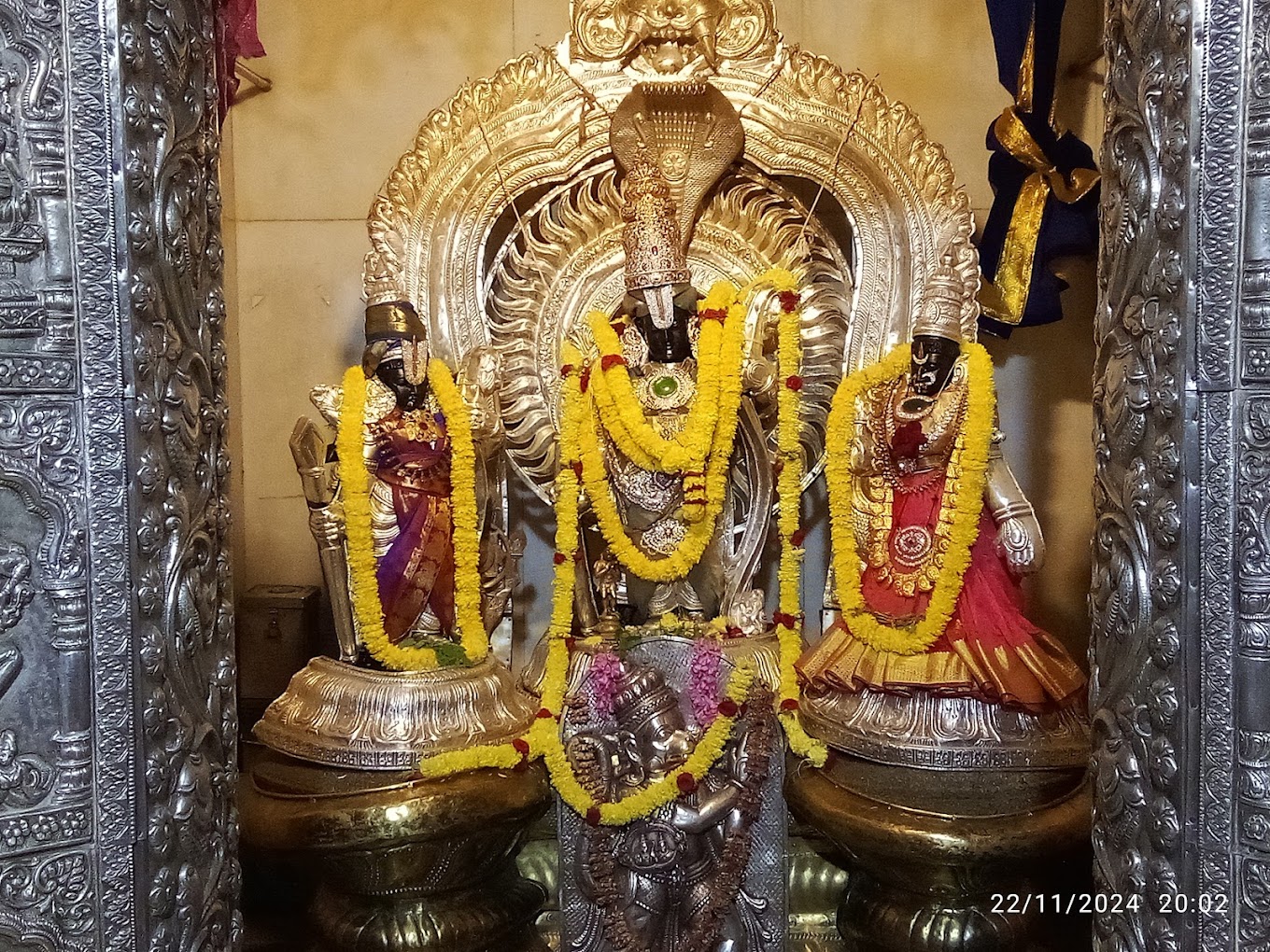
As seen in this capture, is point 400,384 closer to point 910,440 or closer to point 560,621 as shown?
point 560,621

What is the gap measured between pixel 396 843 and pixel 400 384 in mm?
1325

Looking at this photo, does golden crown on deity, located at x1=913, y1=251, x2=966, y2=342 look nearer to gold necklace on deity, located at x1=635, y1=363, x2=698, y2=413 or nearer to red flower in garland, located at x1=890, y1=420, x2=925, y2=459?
red flower in garland, located at x1=890, y1=420, x2=925, y2=459

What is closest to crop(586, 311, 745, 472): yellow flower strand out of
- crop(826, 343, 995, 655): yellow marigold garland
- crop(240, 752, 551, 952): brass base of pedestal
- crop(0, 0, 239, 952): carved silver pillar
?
crop(826, 343, 995, 655): yellow marigold garland

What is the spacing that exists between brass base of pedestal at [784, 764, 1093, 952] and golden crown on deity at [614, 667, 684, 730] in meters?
0.41

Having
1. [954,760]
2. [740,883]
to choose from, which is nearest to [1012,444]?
[954,760]

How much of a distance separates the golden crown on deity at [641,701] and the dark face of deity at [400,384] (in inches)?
41.2

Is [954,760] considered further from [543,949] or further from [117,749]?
[117,749]

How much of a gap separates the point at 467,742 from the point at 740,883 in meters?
0.89

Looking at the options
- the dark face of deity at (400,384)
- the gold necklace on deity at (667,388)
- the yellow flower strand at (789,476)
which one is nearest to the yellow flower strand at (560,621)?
the gold necklace on deity at (667,388)

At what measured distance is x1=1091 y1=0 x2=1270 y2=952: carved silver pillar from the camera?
2094 millimetres

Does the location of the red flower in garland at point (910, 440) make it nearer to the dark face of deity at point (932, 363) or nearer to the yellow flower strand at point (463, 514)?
the dark face of deity at point (932, 363)

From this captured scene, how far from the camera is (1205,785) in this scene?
2146 millimetres

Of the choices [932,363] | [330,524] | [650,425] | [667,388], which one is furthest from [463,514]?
[932,363]

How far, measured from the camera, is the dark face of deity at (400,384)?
11.4 feet
